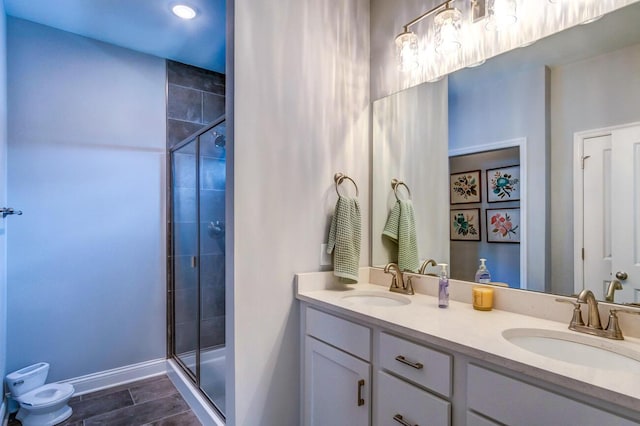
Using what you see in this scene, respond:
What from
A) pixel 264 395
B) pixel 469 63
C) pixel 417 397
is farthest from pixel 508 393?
A: pixel 469 63

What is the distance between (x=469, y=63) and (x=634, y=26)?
590mm

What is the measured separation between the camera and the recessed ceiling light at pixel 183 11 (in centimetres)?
209

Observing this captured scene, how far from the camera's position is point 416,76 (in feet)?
6.00

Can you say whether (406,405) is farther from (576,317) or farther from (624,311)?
(624,311)

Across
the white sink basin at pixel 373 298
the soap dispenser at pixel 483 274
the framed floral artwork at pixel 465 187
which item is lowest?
the white sink basin at pixel 373 298

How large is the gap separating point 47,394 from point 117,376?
493mm

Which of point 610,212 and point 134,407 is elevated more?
point 610,212

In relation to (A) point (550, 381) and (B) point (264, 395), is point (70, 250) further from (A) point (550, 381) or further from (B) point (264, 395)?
(A) point (550, 381)

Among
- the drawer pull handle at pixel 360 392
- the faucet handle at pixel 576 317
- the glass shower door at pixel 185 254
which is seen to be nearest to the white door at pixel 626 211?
the faucet handle at pixel 576 317

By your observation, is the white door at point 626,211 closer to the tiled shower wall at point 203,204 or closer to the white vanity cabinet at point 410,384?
the white vanity cabinet at point 410,384

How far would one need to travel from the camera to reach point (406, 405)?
1.16 metres

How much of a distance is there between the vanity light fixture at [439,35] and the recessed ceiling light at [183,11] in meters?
1.34

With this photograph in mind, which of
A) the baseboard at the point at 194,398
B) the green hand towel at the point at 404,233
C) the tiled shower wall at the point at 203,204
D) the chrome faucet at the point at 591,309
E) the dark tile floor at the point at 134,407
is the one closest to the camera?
the chrome faucet at the point at 591,309

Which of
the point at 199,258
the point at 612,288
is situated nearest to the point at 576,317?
the point at 612,288
